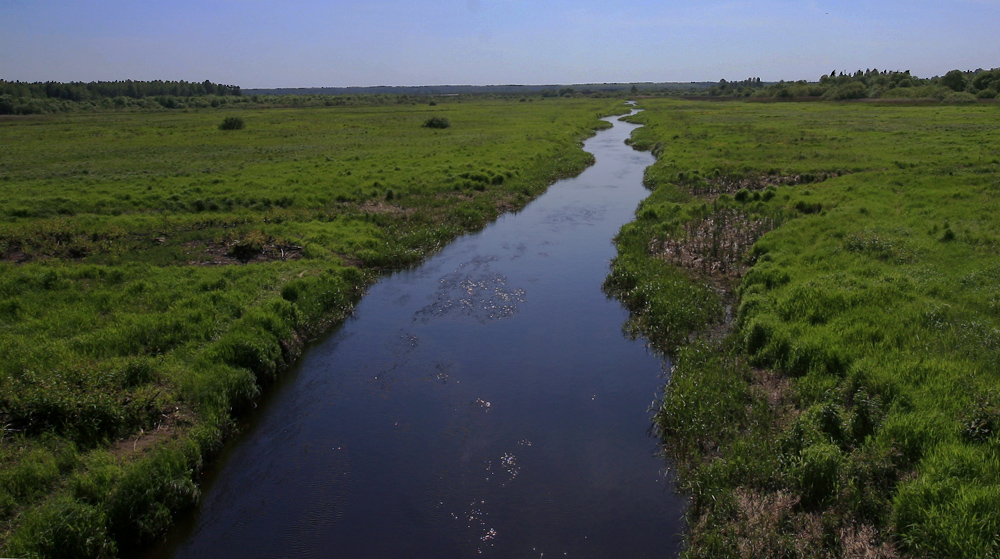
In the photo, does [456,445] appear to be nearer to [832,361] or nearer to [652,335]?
[652,335]

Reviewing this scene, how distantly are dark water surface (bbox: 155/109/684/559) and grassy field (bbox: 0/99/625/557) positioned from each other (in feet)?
3.05

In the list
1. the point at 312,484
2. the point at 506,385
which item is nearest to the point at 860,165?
the point at 506,385

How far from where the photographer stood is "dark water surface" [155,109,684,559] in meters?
8.07

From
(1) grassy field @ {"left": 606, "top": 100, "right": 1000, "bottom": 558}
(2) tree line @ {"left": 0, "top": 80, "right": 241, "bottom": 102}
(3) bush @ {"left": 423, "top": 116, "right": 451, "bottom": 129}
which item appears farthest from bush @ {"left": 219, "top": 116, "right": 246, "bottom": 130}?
(2) tree line @ {"left": 0, "top": 80, "right": 241, "bottom": 102}

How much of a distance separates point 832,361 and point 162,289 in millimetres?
15339

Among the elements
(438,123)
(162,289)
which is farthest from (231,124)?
(162,289)

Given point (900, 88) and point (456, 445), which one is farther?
point (900, 88)

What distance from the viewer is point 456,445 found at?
33.3 ft

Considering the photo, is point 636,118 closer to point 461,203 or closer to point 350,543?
point 461,203

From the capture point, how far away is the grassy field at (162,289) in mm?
8047

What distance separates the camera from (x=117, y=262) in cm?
1728

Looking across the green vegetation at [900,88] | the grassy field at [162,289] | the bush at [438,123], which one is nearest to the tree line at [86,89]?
the bush at [438,123]

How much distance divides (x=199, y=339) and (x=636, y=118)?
79.3 metres

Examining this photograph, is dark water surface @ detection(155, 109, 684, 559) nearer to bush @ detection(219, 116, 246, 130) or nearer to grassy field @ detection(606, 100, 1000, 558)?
grassy field @ detection(606, 100, 1000, 558)
